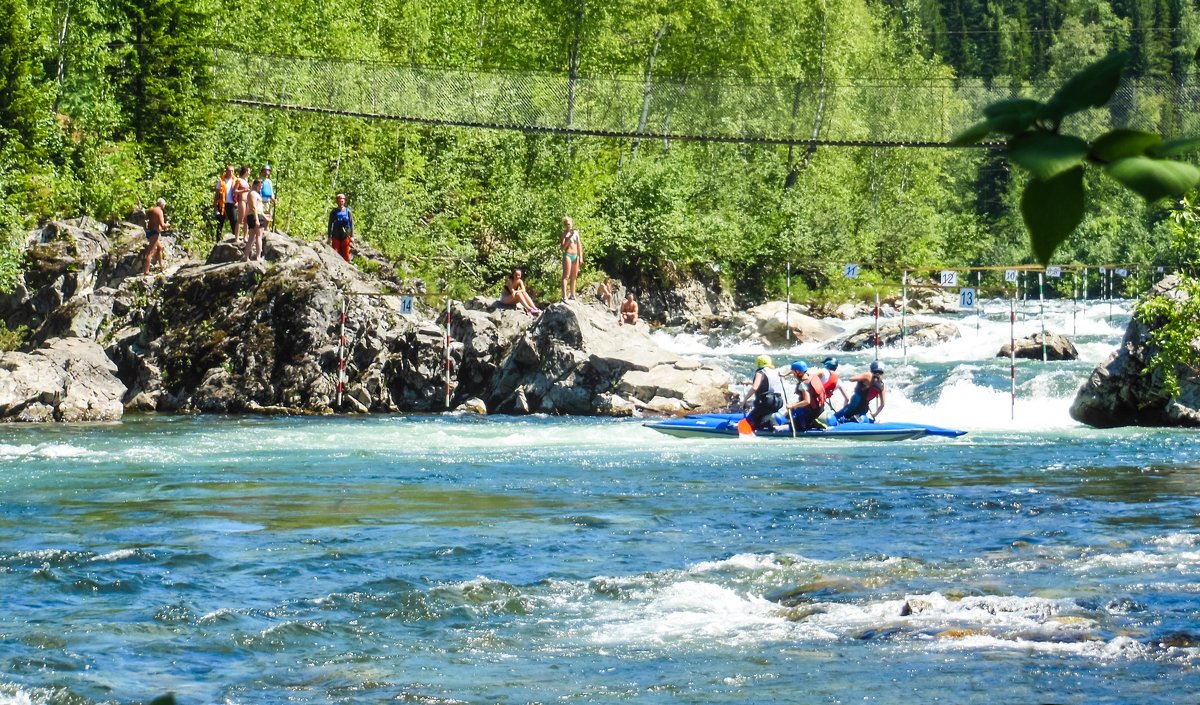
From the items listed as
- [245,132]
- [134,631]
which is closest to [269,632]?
[134,631]

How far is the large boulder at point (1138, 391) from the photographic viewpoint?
2123cm

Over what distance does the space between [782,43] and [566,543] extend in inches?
1651

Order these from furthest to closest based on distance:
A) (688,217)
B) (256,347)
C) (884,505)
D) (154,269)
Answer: (688,217) → (154,269) → (256,347) → (884,505)

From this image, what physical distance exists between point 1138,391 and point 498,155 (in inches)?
979

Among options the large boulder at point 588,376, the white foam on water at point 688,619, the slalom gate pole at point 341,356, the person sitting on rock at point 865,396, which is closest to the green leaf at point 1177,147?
the white foam on water at point 688,619

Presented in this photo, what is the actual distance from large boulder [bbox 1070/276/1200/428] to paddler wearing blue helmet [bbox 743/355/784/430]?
5.71 meters

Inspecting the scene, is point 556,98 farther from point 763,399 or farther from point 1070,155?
point 1070,155

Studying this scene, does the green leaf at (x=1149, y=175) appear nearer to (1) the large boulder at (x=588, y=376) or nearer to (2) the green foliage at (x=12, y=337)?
(1) the large boulder at (x=588, y=376)

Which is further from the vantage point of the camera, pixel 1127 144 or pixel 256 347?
pixel 256 347

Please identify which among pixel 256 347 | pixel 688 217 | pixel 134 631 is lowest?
pixel 134 631

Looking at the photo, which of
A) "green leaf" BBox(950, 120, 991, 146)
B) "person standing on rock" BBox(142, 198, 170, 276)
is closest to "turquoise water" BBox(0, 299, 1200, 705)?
"green leaf" BBox(950, 120, 991, 146)

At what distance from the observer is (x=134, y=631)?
27.0 feet

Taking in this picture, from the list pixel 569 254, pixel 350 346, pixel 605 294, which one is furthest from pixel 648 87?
pixel 350 346

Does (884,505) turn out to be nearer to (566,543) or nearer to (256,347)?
(566,543)
